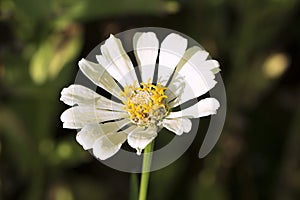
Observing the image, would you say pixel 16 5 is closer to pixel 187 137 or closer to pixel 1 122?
pixel 1 122

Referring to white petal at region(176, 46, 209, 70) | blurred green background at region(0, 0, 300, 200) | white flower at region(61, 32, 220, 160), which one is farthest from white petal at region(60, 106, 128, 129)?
blurred green background at region(0, 0, 300, 200)

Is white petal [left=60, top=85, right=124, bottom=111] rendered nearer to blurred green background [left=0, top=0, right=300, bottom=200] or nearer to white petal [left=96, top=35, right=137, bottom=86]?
white petal [left=96, top=35, right=137, bottom=86]

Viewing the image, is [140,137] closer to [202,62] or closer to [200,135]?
[202,62]

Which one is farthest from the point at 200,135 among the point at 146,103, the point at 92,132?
the point at 92,132

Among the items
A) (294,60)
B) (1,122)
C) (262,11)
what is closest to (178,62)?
(1,122)

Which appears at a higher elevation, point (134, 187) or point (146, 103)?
point (146, 103)

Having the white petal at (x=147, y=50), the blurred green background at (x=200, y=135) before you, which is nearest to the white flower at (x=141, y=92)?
the white petal at (x=147, y=50)
